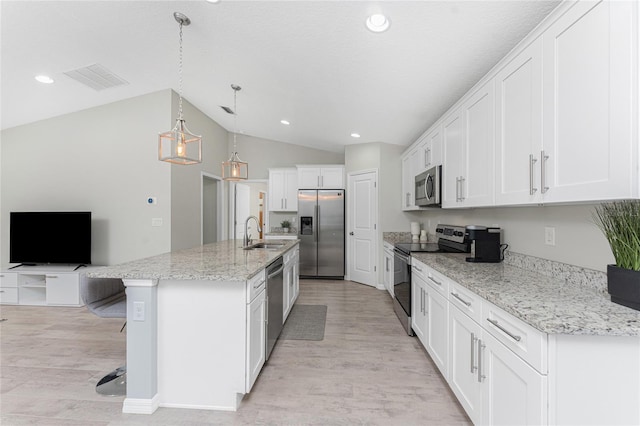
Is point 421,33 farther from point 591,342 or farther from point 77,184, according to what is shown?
point 77,184

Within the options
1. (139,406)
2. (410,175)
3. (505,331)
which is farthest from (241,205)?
(505,331)

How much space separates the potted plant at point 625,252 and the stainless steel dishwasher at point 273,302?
2074 mm

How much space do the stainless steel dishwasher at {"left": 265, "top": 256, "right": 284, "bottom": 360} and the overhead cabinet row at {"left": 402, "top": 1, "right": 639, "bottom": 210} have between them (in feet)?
5.93

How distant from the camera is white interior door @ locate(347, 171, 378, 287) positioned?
5.11 meters

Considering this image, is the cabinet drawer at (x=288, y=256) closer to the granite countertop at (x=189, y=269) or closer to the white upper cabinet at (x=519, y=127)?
the granite countertop at (x=189, y=269)

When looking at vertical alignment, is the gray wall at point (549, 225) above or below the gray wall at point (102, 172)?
below

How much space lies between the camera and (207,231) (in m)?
6.11

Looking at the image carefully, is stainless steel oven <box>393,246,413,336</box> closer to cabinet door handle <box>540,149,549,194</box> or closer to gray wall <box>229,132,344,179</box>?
cabinet door handle <box>540,149,549,194</box>

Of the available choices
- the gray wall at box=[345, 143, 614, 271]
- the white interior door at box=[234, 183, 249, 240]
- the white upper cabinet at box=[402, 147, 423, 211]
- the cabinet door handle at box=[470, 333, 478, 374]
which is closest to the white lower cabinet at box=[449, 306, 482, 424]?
the cabinet door handle at box=[470, 333, 478, 374]

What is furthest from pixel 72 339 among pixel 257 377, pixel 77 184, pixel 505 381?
pixel 505 381

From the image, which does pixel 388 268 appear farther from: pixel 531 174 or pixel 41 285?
pixel 41 285

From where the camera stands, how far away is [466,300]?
5.59 ft

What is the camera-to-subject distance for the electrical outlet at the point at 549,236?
1.86 meters

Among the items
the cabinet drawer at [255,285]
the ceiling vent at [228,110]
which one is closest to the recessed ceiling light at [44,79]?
the ceiling vent at [228,110]
